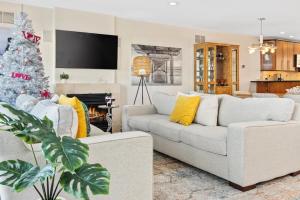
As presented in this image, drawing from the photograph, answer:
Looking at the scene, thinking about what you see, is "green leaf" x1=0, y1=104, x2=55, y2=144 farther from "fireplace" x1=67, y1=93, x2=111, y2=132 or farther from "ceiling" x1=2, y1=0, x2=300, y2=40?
"fireplace" x1=67, y1=93, x2=111, y2=132

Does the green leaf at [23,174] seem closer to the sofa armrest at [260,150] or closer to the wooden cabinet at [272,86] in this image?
the sofa armrest at [260,150]

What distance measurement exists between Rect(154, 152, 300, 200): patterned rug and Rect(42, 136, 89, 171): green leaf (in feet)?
5.20

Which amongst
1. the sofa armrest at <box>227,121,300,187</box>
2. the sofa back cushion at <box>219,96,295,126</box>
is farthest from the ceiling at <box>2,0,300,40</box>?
the sofa armrest at <box>227,121,300,187</box>

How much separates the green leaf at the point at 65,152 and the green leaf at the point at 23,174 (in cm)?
5

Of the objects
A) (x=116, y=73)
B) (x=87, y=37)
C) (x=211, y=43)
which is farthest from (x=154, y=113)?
(x=211, y=43)

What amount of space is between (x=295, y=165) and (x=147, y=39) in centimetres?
450

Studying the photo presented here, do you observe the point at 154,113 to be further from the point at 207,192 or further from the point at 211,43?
the point at 211,43

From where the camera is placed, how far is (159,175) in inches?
116

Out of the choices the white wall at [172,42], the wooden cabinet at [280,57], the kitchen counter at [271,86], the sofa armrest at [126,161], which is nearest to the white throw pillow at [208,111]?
the sofa armrest at [126,161]

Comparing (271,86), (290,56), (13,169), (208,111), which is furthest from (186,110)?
(290,56)

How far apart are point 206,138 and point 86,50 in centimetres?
362

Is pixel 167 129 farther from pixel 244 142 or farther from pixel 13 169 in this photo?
pixel 13 169

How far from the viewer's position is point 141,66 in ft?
19.6

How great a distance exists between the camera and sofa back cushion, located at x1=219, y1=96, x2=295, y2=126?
9.14ft
